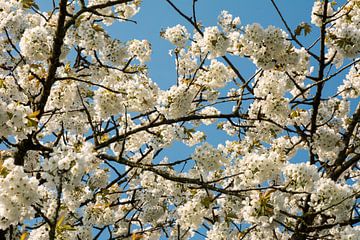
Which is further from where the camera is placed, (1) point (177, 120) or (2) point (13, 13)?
(2) point (13, 13)

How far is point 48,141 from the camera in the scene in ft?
28.7

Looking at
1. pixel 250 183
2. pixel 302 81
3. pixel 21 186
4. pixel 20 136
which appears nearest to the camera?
pixel 21 186

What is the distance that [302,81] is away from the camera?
1020 centimetres

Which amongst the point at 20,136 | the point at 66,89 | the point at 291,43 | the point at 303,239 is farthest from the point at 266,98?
the point at 20,136

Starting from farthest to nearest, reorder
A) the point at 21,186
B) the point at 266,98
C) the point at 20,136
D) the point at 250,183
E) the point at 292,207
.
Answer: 1. the point at 292,207
2. the point at 266,98
3. the point at 250,183
4. the point at 20,136
5. the point at 21,186

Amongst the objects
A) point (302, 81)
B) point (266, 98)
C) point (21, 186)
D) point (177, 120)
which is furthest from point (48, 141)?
point (302, 81)

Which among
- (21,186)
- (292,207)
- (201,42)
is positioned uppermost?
(201,42)

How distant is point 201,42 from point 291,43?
1377mm

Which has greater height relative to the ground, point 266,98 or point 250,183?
point 266,98

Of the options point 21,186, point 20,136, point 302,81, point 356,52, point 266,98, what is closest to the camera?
point 21,186

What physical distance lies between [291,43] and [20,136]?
12.8ft

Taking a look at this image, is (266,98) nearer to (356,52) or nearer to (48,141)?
(356,52)

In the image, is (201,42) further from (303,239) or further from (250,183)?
(303,239)

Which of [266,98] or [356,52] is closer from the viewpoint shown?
[356,52]
